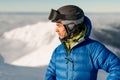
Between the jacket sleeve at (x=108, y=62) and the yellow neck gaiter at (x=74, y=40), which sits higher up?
the yellow neck gaiter at (x=74, y=40)

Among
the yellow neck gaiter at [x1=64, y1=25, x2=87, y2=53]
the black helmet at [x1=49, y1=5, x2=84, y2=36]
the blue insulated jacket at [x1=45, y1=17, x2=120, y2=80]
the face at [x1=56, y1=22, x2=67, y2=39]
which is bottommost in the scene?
the blue insulated jacket at [x1=45, y1=17, x2=120, y2=80]

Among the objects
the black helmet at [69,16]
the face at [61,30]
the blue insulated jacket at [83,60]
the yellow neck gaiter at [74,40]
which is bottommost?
the blue insulated jacket at [83,60]

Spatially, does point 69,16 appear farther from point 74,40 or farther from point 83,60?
point 83,60

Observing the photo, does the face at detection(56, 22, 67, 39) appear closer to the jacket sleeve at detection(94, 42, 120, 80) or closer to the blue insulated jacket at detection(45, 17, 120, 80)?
the blue insulated jacket at detection(45, 17, 120, 80)

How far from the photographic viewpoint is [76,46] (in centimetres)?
293

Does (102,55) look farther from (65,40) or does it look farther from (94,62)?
(65,40)

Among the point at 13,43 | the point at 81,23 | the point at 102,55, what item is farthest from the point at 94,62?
the point at 13,43

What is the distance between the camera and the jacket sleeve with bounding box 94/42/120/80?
9.14 ft

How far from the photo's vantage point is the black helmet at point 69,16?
9.46ft

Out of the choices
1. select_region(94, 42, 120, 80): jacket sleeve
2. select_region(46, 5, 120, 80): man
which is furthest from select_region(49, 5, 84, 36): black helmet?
select_region(94, 42, 120, 80): jacket sleeve

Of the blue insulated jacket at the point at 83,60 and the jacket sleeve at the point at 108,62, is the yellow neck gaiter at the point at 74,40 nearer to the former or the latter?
the blue insulated jacket at the point at 83,60

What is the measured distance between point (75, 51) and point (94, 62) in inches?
5.8

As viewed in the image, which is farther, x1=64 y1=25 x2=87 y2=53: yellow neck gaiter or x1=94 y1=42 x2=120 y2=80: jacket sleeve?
x1=64 y1=25 x2=87 y2=53: yellow neck gaiter

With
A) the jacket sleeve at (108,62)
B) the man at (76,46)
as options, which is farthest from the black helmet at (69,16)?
the jacket sleeve at (108,62)
